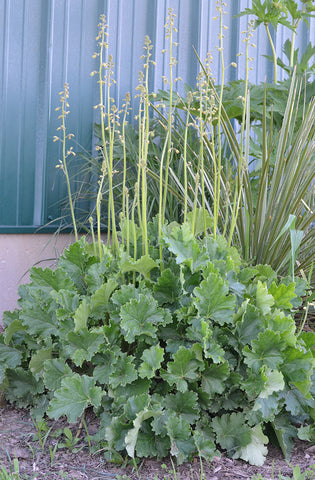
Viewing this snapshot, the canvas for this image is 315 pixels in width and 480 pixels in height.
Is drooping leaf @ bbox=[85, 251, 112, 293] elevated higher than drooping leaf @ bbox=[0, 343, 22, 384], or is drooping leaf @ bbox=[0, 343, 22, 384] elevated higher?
drooping leaf @ bbox=[85, 251, 112, 293]

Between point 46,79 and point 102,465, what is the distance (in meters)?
2.26

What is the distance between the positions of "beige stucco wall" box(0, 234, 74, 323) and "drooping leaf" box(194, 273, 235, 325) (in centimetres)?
149

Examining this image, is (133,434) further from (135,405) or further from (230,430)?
(230,430)

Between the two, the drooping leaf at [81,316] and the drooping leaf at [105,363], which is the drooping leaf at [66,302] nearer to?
the drooping leaf at [81,316]

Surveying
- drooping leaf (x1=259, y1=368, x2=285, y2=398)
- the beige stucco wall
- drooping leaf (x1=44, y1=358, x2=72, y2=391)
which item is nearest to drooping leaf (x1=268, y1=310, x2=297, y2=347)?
drooping leaf (x1=259, y1=368, x2=285, y2=398)


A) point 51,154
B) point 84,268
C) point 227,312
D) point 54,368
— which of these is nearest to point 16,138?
point 51,154

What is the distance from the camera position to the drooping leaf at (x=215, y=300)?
71.6 inches

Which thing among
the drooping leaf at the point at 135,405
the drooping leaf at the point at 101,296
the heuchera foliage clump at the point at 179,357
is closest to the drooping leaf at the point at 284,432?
the heuchera foliage clump at the point at 179,357

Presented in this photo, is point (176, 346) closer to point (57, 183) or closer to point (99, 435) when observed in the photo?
point (99, 435)

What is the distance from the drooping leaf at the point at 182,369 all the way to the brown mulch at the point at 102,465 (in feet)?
0.84

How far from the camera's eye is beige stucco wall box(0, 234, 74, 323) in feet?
10.4

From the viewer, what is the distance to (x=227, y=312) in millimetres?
1843

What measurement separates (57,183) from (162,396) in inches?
→ 70.6

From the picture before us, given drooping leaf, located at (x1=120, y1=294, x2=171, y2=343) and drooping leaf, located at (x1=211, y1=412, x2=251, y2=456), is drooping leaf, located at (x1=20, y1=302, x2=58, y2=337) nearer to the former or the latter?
drooping leaf, located at (x1=120, y1=294, x2=171, y2=343)
